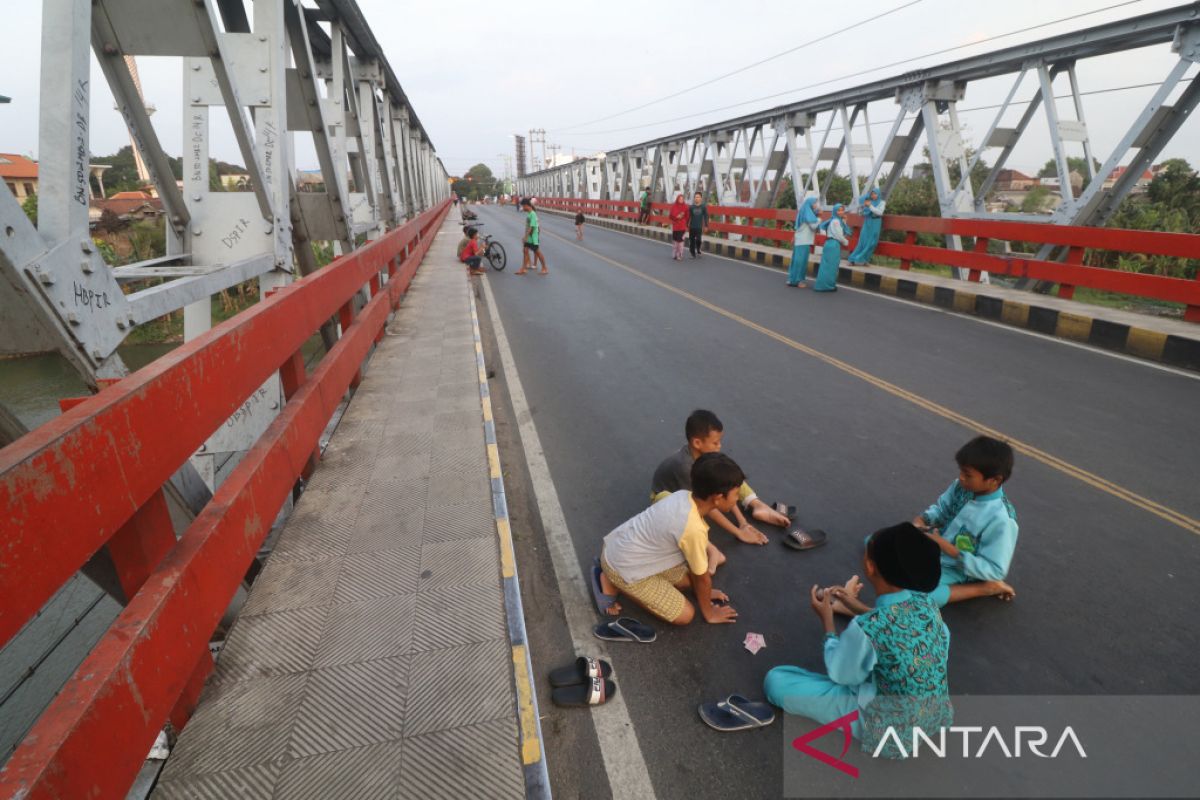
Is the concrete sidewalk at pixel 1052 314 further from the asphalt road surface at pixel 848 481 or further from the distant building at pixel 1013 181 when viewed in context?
the distant building at pixel 1013 181

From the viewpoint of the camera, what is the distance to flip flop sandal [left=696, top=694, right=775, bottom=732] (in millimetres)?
2307

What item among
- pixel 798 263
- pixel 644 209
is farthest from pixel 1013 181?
pixel 798 263

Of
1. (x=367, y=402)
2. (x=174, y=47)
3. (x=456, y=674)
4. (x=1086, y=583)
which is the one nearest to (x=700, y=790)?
(x=456, y=674)

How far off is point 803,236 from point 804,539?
948 centimetres

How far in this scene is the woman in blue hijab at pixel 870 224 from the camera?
12242 millimetres

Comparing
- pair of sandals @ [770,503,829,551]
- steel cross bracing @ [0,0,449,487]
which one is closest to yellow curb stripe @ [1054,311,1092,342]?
pair of sandals @ [770,503,829,551]

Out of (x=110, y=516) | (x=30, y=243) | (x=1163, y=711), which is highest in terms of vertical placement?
(x=30, y=243)

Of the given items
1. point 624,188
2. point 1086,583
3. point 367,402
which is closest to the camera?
point 1086,583

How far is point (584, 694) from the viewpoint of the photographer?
2422 mm

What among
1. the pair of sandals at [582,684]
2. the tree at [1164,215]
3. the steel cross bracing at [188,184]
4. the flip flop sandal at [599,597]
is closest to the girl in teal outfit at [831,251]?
the tree at [1164,215]

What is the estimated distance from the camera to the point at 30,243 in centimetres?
194

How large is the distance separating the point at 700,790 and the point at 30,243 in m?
2.88

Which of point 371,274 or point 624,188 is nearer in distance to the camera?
point 371,274

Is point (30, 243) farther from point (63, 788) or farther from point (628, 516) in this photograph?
point (628, 516)
